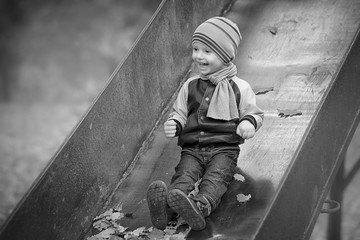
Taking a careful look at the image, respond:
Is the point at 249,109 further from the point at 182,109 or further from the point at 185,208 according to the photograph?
the point at 185,208

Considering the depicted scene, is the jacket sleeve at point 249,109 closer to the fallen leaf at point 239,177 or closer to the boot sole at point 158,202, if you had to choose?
the fallen leaf at point 239,177

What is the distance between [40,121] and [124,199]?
6.77m

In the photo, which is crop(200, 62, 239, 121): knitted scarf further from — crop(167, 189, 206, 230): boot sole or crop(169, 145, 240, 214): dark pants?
crop(167, 189, 206, 230): boot sole

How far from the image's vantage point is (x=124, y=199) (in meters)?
3.34

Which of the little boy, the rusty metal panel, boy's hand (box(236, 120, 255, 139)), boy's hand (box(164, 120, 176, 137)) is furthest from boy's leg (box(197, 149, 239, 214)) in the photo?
the rusty metal panel

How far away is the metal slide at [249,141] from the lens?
2.80 metres

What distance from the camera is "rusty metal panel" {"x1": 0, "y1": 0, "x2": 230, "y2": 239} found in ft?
9.13

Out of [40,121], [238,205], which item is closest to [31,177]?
[40,121]

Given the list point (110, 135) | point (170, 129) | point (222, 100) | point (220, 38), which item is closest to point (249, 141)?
point (222, 100)

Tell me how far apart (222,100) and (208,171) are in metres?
0.41

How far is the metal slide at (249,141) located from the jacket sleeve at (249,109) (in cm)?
31

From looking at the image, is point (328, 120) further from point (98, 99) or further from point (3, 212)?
point (3, 212)

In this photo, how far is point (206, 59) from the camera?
319 centimetres

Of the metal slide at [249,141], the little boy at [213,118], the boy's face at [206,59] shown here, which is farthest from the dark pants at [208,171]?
the boy's face at [206,59]
